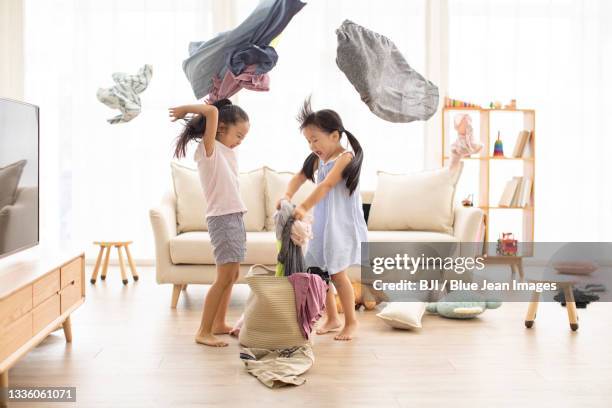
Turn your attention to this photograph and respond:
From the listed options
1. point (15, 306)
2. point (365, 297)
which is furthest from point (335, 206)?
point (15, 306)

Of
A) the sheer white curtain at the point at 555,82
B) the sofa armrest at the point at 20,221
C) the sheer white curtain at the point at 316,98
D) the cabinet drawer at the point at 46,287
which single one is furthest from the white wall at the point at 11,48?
the sheer white curtain at the point at 555,82

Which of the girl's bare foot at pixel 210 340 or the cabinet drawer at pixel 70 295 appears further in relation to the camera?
the girl's bare foot at pixel 210 340

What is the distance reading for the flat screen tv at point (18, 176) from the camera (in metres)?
2.54

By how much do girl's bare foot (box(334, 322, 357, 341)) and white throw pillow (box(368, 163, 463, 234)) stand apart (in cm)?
122

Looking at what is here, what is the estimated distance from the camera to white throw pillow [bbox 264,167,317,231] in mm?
4227

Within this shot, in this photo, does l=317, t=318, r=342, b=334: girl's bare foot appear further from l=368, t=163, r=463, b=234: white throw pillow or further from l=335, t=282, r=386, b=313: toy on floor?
l=368, t=163, r=463, b=234: white throw pillow

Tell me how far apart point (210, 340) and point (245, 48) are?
1309 mm

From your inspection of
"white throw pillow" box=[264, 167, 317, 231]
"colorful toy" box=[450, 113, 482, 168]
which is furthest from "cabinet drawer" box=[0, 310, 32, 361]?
"colorful toy" box=[450, 113, 482, 168]

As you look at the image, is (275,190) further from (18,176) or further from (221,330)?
(18,176)

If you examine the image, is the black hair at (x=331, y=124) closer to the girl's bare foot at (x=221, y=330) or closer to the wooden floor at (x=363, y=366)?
the wooden floor at (x=363, y=366)

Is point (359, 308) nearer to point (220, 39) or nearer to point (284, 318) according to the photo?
point (284, 318)

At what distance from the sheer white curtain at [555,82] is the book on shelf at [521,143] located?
26 centimetres

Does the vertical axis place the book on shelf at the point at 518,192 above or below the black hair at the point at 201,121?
below

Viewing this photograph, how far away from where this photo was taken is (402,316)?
319cm
